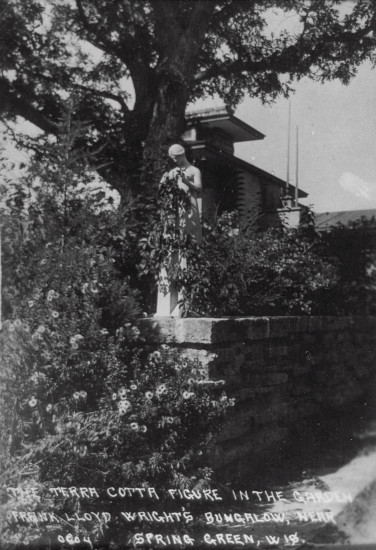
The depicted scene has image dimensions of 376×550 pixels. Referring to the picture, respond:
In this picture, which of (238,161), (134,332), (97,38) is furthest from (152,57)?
(134,332)

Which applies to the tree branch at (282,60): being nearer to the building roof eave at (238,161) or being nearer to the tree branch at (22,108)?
the building roof eave at (238,161)

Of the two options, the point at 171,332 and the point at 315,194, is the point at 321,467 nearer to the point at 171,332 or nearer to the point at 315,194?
the point at 171,332

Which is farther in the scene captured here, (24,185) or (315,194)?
(315,194)

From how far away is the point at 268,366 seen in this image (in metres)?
5.64

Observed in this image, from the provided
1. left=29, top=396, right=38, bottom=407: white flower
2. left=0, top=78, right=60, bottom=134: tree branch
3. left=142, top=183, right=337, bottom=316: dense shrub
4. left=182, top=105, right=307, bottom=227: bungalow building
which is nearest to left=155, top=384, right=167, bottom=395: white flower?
left=29, top=396, right=38, bottom=407: white flower

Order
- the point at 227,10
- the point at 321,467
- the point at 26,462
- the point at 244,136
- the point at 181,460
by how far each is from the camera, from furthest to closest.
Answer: the point at 244,136 < the point at 227,10 < the point at 321,467 < the point at 181,460 < the point at 26,462

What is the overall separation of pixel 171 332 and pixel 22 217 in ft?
4.78

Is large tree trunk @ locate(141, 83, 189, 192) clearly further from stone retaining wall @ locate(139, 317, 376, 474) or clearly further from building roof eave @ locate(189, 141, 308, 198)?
stone retaining wall @ locate(139, 317, 376, 474)

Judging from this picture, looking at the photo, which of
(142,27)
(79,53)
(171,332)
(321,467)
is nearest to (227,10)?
(142,27)

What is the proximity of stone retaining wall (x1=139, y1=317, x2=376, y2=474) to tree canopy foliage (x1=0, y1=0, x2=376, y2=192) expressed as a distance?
2.75 metres

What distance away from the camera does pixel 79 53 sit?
940 cm

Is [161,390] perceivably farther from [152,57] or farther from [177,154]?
[152,57]

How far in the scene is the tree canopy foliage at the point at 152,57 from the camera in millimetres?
7879

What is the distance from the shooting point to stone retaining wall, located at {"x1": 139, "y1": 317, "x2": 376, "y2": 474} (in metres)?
4.57
